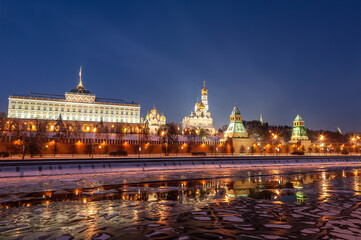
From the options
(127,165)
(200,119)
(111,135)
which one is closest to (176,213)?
(127,165)

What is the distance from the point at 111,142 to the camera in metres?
50.9

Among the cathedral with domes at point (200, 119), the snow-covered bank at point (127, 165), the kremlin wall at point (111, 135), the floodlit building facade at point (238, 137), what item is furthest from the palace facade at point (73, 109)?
the snow-covered bank at point (127, 165)

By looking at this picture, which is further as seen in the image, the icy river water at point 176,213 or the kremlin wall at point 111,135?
the kremlin wall at point 111,135

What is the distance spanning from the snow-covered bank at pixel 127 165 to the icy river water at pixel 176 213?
5718mm

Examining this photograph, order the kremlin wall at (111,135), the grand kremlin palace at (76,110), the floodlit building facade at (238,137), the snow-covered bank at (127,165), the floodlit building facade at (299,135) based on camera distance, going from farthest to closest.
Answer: the grand kremlin palace at (76,110) < the floodlit building facade at (299,135) < the floodlit building facade at (238,137) < the kremlin wall at (111,135) < the snow-covered bank at (127,165)

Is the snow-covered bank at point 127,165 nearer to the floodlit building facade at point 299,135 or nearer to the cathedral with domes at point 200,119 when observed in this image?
the floodlit building facade at point 299,135

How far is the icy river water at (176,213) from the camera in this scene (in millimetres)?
7707

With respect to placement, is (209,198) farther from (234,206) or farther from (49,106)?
(49,106)

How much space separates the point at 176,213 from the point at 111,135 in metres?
60.8

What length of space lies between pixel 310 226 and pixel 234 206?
11.4ft

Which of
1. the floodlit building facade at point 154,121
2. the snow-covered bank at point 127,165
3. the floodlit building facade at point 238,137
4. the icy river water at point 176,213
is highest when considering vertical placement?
the floodlit building facade at point 154,121

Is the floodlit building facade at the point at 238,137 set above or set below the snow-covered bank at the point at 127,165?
above

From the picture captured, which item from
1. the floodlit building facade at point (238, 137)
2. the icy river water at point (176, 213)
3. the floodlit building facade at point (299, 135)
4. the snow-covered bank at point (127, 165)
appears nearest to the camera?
the icy river water at point (176, 213)

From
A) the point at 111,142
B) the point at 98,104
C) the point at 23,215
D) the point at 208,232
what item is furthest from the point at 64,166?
the point at 98,104
